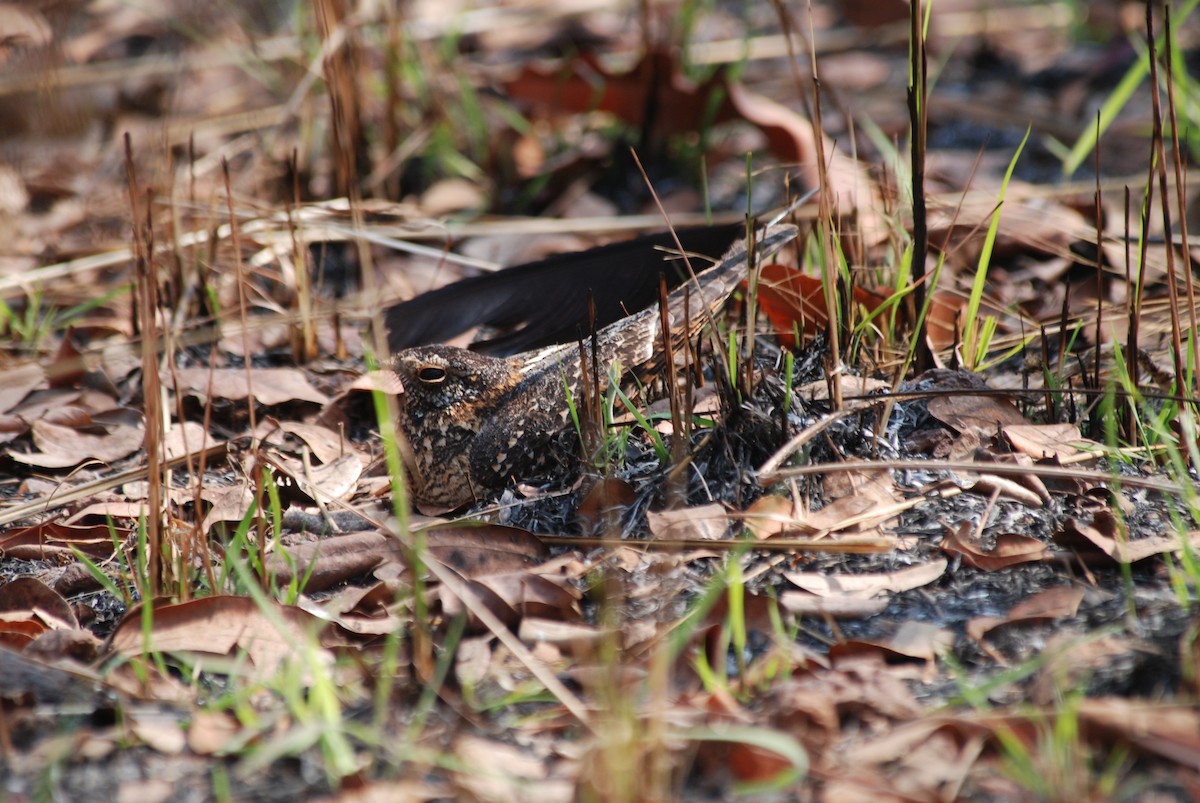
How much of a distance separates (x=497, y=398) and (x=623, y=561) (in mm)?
716

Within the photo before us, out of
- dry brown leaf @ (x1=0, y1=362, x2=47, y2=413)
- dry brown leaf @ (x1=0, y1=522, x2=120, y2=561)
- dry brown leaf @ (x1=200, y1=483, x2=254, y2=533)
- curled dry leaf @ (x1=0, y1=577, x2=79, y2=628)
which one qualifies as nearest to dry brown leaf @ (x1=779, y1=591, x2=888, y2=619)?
dry brown leaf @ (x1=200, y1=483, x2=254, y2=533)

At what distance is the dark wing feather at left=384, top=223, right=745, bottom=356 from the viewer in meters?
2.82

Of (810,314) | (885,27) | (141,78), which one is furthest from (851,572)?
(141,78)

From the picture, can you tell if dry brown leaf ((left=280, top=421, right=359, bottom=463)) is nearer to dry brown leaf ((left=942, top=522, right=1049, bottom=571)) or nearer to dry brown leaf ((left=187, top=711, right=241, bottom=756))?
dry brown leaf ((left=187, top=711, right=241, bottom=756))

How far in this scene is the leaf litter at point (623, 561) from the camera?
4.84 feet

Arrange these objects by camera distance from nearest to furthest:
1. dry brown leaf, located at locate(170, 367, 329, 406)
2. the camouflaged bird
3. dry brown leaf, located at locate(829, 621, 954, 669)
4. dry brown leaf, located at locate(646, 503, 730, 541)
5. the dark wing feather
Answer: dry brown leaf, located at locate(829, 621, 954, 669)
dry brown leaf, located at locate(646, 503, 730, 541)
the camouflaged bird
the dark wing feather
dry brown leaf, located at locate(170, 367, 329, 406)

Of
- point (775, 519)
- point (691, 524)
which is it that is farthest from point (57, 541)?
point (775, 519)

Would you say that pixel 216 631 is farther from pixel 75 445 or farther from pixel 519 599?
pixel 75 445

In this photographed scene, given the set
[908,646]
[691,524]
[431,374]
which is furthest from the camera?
[431,374]

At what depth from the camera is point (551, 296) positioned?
116 inches

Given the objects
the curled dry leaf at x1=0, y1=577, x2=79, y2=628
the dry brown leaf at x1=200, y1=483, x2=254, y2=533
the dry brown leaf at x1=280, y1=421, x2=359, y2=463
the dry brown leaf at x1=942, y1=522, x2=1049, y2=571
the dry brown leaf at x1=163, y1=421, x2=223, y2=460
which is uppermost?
the dry brown leaf at x1=163, y1=421, x2=223, y2=460

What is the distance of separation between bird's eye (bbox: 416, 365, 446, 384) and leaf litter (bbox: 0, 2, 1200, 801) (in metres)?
0.27

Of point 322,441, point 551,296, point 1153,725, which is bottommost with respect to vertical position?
point 1153,725

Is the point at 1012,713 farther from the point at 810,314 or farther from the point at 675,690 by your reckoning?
the point at 810,314
